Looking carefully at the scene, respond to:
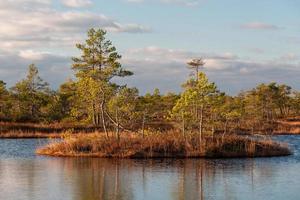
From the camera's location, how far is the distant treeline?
1705 inches

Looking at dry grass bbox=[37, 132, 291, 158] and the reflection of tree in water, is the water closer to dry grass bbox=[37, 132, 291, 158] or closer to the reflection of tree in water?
the reflection of tree in water

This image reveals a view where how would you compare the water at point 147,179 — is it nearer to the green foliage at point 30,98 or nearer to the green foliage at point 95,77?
the green foliage at point 95,77

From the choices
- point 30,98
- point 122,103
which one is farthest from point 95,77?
point 30,98

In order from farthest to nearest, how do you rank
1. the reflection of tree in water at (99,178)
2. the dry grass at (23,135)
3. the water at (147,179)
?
the dry grass at (23,135) → the water at (147,179) → the reflection of tree in water at (99,178)

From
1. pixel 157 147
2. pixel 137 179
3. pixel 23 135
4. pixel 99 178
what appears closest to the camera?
pixel 137 179

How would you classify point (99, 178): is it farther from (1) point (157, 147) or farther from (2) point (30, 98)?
(2) point (30, 98)

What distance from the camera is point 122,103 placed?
141 feet

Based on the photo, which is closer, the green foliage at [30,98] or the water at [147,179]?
the water at [147,179]

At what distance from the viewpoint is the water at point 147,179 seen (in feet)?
75.0

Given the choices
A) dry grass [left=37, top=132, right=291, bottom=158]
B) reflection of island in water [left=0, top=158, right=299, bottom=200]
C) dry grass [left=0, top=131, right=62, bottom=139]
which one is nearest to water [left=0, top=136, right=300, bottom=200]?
reflection of island in water [left=0, top=158, right=299, bottom=200]

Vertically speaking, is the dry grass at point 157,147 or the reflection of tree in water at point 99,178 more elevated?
the dry grass at point 157,147

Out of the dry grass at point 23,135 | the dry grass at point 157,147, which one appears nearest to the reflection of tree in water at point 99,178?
the dry grass at point 157,147

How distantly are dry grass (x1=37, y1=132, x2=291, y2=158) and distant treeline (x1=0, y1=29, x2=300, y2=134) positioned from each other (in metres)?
1.22

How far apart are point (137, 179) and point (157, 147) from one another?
1269cm
